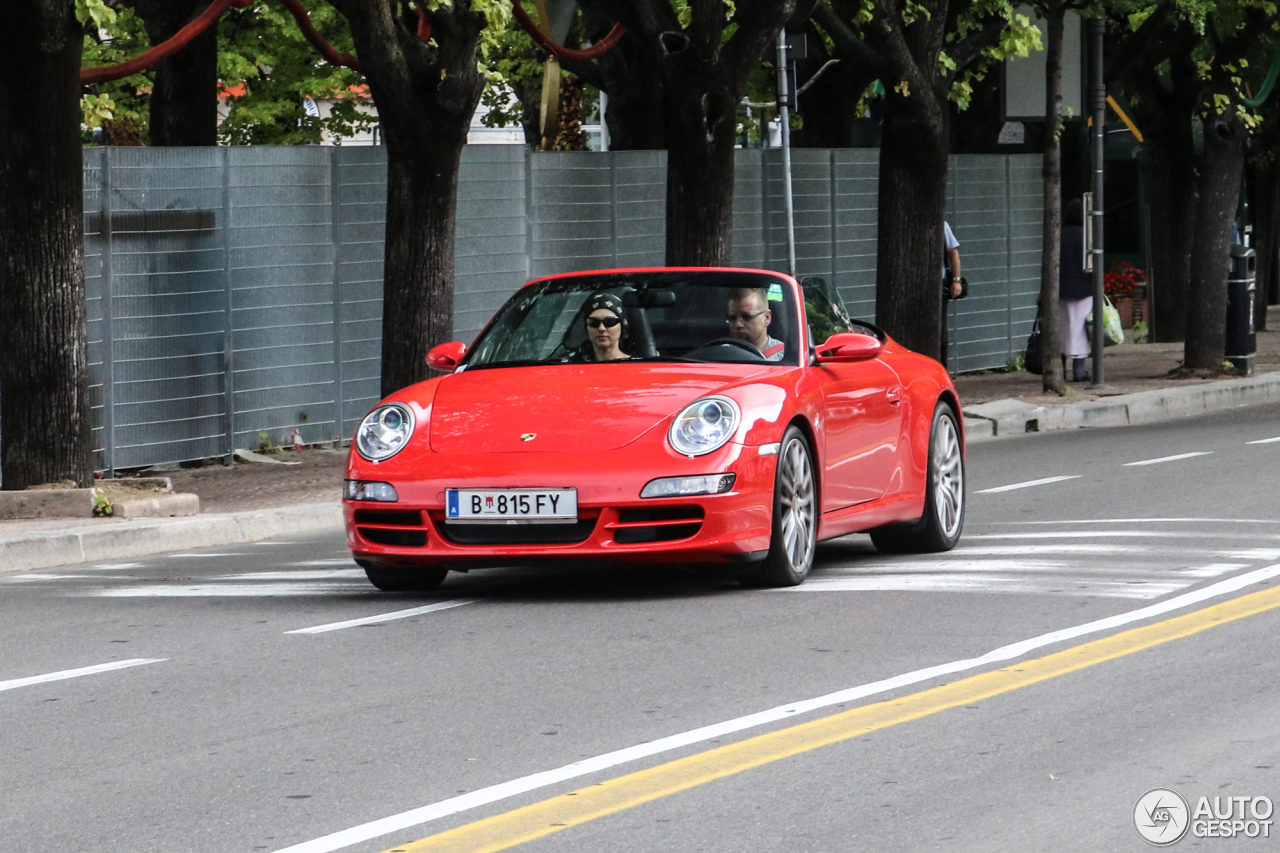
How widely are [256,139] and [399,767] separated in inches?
1231

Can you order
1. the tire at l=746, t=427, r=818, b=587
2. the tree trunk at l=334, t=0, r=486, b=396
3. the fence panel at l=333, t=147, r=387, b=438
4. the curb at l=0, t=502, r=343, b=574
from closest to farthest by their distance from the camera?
the tire at l=746, t=427, r=818, b=587, the curb at l=0, t=502, r=343, b=574, the tree trunk at l=334, t=0, r=486, b=396, the fence panel at l=333, t=147, r=387, b=438

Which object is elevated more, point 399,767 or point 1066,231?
point 1066,231

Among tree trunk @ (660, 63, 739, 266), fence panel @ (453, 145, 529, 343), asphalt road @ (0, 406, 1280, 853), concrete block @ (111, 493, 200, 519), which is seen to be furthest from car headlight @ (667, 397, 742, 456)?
fence panel @ (453, 145, 529, 343)

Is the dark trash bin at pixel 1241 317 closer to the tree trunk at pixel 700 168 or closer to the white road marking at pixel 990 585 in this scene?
the tree trunk at pixel 700 168

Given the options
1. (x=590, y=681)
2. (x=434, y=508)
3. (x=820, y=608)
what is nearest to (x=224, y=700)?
(x=590, y=681)

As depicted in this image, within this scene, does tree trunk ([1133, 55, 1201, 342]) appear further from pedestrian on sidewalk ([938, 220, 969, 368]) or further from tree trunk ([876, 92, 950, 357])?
tree trunk ([876, 92, 950, 357])

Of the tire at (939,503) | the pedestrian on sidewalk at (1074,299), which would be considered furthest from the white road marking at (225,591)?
the pedestrian on sidewalk at (1074,299)

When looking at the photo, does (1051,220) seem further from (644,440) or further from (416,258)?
(644,440)

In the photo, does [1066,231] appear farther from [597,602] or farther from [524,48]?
[597,602]

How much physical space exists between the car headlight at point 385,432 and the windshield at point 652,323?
2.54 feet

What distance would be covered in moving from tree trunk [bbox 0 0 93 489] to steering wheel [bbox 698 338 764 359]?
15.8 ft

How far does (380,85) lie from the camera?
50.1 ft

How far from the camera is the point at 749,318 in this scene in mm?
10188

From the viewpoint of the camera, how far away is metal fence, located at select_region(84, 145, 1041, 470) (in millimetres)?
16375
